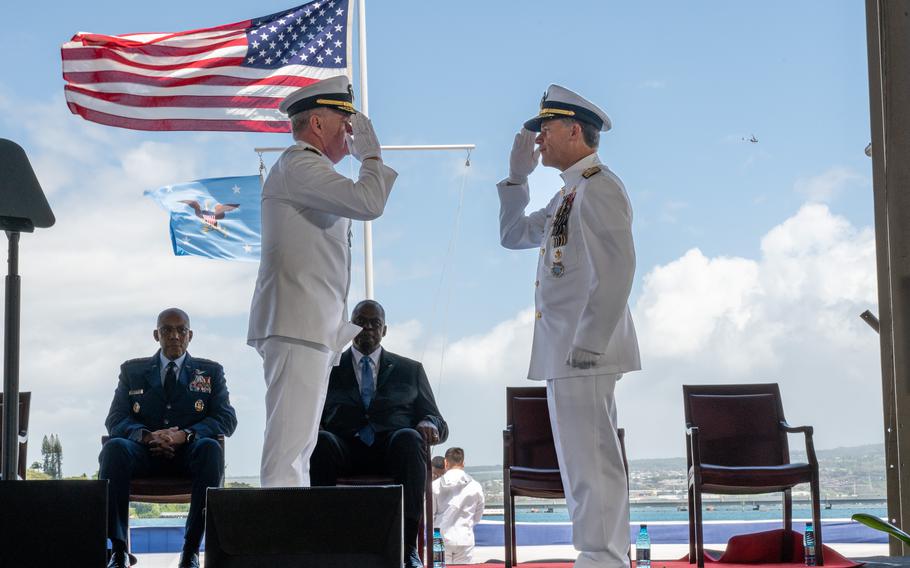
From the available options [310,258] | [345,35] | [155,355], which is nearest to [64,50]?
[345,35]

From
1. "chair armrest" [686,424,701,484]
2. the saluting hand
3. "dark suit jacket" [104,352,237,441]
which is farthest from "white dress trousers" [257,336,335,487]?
"chair armrest" [686,424,701,484]

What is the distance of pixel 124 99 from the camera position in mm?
6125

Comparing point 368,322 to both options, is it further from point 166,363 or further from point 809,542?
point 809,542

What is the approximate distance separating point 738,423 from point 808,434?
51 centimetres

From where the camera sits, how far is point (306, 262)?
3277 mm

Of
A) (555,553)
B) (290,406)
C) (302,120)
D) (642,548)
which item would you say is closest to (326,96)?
(302,120)

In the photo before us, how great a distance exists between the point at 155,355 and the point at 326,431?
1.01 m

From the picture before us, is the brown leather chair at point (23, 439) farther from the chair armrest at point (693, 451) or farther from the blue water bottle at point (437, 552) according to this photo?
the chair armrest at point (693, 451)

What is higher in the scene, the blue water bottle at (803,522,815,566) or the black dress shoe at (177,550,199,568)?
the black dress shoe at (177,550,199,568)

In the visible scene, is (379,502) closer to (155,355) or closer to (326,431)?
(326,431)

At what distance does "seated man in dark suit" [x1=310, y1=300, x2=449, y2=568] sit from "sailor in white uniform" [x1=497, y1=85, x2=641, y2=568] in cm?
102

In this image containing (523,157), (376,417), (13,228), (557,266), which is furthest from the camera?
(376,417)

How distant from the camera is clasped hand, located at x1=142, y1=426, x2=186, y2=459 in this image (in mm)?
4266

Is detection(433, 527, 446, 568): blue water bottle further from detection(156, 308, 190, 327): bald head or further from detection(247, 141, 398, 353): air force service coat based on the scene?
detection(156, 308, 190, 327): bald head
